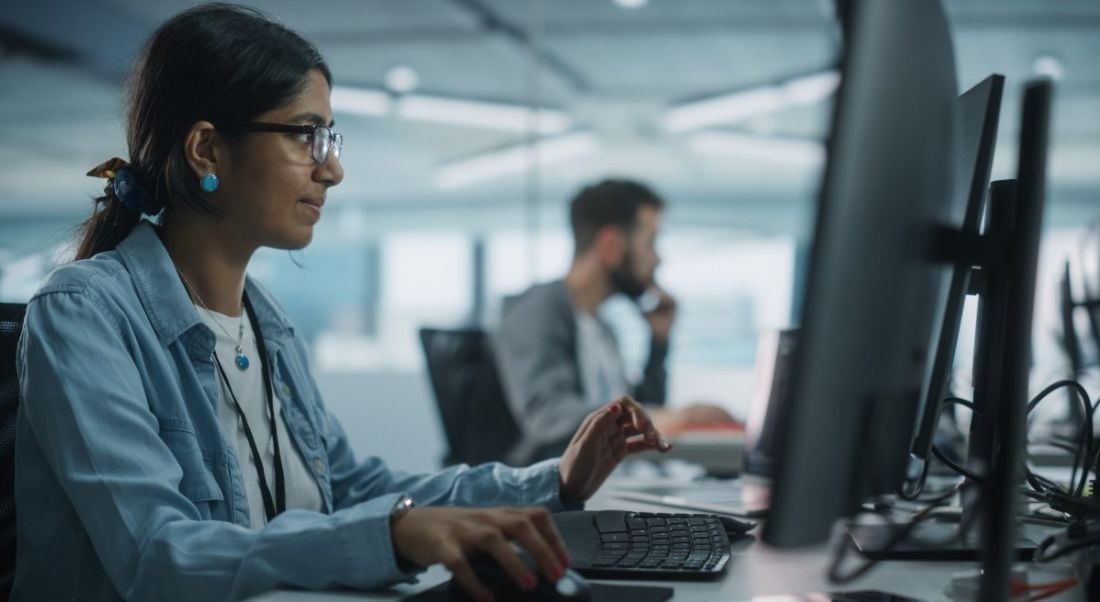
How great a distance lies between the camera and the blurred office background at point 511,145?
462cm

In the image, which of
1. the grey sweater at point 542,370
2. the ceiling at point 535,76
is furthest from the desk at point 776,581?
the ceiling at point 535,76

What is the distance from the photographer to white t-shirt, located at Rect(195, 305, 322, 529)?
123 centimetres

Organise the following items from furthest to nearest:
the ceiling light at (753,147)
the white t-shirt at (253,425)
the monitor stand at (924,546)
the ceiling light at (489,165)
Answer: the ceiling light at (753,147)
the ceiling light at (489,165)
the white t-shirt at (253,425)
the monitor stand at (924,546)

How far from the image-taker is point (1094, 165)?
6.96 m

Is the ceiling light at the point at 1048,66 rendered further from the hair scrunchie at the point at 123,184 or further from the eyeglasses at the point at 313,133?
the hair scrunchie at the point at 123,184

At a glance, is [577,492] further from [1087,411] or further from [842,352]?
[842,352]

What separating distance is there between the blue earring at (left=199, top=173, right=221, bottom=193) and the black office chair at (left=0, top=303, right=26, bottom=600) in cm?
26

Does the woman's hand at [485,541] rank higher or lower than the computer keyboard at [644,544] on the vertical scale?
higher

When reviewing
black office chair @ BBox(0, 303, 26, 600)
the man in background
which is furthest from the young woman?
the man in background

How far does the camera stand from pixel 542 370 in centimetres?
294

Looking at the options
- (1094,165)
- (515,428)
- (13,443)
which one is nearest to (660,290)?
(515,428)

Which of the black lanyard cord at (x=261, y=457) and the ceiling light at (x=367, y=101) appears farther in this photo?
the ceiling light at (x=367, y=101)

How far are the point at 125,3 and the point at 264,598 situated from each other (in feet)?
15.1

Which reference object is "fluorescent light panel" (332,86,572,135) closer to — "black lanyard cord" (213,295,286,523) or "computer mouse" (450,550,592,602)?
"black lanyard cord" (213,295,286,523)
